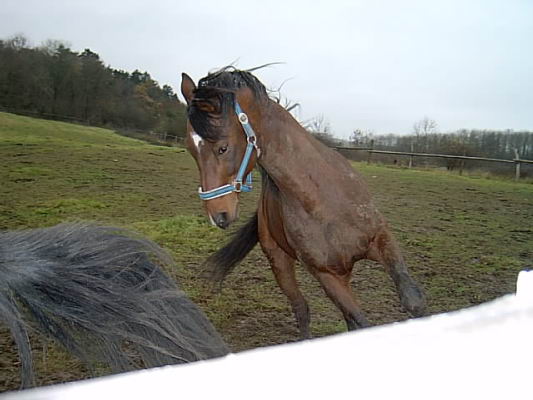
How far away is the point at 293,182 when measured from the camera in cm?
221

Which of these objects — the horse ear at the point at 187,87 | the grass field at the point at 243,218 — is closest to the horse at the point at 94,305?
the grass field at the point at 243,218

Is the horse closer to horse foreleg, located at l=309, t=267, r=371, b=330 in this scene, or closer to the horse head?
the horse head

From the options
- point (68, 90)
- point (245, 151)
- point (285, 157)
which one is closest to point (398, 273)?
point (285, 157)

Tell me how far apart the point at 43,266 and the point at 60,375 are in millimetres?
1299

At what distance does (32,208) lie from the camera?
21.0 ft

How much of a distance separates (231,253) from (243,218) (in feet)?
10.3

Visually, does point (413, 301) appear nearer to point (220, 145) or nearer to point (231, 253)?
point (220, 145)

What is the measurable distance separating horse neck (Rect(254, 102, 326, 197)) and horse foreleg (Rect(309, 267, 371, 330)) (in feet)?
1.21

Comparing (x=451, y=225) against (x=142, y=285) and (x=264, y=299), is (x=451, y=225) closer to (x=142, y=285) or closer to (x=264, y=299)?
(x=264, y=299)

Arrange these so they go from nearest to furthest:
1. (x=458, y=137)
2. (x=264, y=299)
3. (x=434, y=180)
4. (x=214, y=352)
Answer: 1. (x=214, y=352)
2. (x=264, y=299)
3. (x=434, y=180)
4. (x=458, y=137)

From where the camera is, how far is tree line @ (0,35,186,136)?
2516cm

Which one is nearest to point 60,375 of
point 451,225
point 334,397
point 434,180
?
point 334,397

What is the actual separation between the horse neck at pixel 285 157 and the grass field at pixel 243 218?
2.07 ft

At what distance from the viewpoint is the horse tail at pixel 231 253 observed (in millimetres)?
3334
